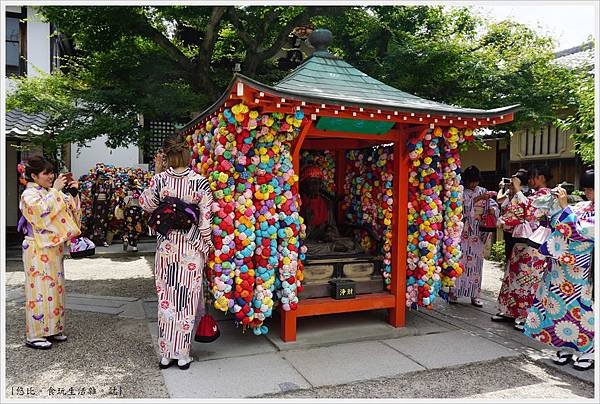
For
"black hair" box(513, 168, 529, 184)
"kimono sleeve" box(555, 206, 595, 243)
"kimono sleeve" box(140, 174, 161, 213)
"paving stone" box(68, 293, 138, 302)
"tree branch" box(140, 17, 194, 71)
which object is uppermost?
"tree branch" box(140, 17, 194, 71)

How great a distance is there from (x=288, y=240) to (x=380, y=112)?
1.61 m

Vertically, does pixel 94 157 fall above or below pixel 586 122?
below

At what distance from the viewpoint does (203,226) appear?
13.7 ft

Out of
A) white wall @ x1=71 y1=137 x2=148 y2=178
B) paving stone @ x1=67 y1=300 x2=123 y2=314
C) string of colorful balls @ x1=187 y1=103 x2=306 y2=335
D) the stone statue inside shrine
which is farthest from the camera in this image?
white wall @ x1=71 y1=137 x2=148 y2=178

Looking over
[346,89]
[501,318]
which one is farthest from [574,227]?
[346,89]

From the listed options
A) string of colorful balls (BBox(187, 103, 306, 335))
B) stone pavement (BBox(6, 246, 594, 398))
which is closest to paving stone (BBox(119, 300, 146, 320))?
stone pavement (BBox(6, 246, 594, 398))

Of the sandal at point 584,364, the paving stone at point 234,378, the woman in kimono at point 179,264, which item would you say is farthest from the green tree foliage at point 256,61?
the paving stone at point 234,378

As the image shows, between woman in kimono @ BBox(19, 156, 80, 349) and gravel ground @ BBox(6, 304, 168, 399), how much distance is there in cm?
27

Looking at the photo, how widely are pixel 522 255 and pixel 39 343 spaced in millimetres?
5484

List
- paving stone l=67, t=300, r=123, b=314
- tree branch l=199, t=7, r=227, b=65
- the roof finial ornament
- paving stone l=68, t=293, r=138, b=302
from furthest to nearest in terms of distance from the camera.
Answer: tree branch l=199, t=7, r=227, b=65
paving stone l=68, t=293, r=138, b=302
paving stone l=67, t=300, r=123, b=314
the roof finial ornament

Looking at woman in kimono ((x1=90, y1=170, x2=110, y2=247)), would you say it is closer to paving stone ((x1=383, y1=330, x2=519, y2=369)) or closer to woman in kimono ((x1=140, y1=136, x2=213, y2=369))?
woman in kimono ((x1=140, y1=136, x2=213, y2=369))

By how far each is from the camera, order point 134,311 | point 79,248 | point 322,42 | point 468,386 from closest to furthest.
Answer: point 468,386, point 79,248, point 322,42, point 134,311

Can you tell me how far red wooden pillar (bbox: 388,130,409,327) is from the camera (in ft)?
17.2

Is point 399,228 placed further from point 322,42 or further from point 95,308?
point 95,308
